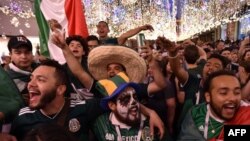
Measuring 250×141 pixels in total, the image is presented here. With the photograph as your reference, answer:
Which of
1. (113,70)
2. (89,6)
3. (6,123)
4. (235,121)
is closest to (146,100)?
(113,70)

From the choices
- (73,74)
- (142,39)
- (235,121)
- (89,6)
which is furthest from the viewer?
(89,6)

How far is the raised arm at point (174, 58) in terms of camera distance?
422 centimetres

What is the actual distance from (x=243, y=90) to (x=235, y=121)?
1.11 meters

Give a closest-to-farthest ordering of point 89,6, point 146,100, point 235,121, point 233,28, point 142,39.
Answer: point 235,121
point 146,100
point 142,39
point 89,6
point 233,28

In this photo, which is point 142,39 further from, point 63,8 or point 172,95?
point 63,8

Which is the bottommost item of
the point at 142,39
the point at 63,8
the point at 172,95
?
the point at 172,95

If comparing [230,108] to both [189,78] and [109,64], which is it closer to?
[109,64]

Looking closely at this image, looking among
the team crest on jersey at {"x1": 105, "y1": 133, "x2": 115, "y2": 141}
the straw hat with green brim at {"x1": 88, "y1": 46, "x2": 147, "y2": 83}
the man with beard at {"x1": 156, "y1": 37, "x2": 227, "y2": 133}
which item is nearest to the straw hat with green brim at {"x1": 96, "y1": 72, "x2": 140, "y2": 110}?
the team crest on jersey at {"x1": 105, "y1": 133, "x2": 115, "y2": 141}

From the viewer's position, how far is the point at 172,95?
16.9ft

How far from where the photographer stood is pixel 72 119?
3383 mm

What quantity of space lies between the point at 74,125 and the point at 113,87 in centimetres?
44

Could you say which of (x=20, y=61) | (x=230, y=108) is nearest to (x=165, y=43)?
(x=230, y=108)

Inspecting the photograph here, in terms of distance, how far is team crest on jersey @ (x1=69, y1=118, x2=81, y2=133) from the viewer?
11.0 ft

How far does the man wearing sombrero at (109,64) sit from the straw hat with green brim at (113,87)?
1.23 ft
